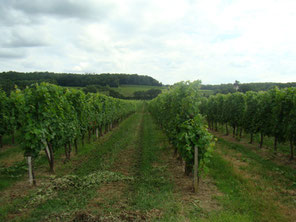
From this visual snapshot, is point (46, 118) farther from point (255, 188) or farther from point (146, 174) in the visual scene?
point (255, 188)

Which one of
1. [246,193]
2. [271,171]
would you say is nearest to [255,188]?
[246,193]

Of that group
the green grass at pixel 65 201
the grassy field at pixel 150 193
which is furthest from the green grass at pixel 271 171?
the green grass at pixel 65 201

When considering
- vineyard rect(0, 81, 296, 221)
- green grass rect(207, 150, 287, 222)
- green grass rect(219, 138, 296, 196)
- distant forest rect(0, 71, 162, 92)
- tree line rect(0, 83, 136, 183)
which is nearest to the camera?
green grass rect(207, 150, 287, 222)

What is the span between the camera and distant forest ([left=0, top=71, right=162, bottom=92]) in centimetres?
4940

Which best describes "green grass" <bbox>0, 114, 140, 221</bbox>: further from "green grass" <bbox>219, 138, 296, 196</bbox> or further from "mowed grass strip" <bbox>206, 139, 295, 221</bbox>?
"green grass" <bbox>219, 138, 296, 196</bbox>

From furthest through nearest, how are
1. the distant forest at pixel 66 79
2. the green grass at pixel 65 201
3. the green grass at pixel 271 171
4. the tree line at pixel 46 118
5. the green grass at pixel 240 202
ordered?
1. the distant forest at pixel 66 79
2. the green grass at pixel 271 171
3. the tree line at pixel 46 118
4. the green grass at pixel 65 201
5. the green grass at pixel 240 202

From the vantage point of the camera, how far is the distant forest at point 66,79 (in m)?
49.4

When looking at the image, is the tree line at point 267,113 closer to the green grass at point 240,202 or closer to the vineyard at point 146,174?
the vineyard at point 146,174

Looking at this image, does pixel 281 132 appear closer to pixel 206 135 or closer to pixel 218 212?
pixel 206 135

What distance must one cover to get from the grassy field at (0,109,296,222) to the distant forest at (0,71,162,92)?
45.1 ft

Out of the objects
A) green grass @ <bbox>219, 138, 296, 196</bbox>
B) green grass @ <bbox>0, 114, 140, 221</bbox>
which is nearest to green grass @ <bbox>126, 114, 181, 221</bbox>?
green grass @ <bbox>0, 114, 140, 221</bbox>

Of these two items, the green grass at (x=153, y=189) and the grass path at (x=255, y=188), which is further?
the green grass at (x=153, y=189)

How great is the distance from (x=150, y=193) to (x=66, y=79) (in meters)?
83.7

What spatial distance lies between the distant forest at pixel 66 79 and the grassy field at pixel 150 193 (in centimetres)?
1374
